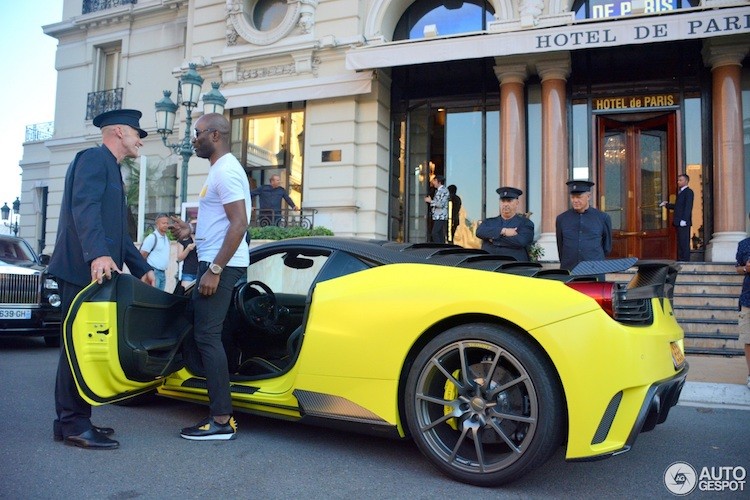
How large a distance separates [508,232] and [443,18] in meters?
8.47

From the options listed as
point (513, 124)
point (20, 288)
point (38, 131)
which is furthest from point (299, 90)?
point (38, 131)

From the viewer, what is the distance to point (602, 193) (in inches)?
456

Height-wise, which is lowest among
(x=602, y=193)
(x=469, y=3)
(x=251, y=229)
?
(x=251, y=229)

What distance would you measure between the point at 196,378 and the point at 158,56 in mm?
15487

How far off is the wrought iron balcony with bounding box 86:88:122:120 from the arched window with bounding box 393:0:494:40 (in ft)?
30.2

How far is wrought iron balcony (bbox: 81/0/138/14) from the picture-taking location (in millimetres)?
17475

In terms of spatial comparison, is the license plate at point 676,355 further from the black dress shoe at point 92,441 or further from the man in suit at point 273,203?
the man in suit at point 273,203

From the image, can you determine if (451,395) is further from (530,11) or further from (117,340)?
(530,11)

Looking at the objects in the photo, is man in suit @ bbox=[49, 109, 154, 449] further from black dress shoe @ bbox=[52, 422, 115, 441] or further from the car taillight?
the car taillight

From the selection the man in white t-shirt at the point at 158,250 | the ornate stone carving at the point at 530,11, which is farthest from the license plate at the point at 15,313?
the ornate stone carving at the point at 530,11

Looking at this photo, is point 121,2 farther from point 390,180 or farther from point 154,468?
point 154,468

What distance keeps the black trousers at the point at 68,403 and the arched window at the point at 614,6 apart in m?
11.2

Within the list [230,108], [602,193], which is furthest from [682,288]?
[230,108]

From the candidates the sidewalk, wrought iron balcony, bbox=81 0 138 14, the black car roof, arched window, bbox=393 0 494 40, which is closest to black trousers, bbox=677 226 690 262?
the sidewalk
